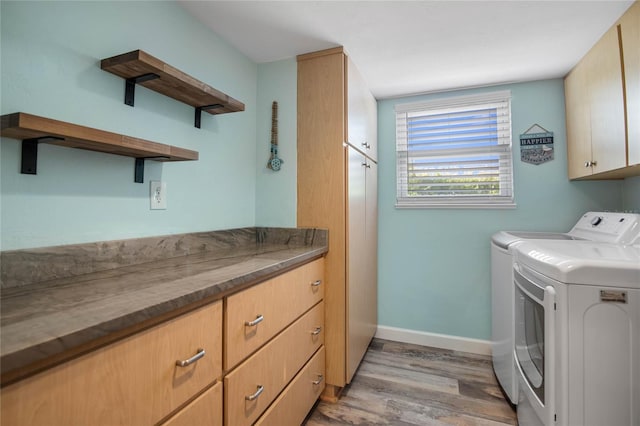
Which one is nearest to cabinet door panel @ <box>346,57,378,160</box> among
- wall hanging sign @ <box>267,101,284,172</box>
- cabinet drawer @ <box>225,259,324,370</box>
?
wall hanging sign @ <box>267,101,284,172</box>

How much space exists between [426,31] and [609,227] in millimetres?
1552

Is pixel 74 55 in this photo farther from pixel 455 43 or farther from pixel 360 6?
pixel 455 43

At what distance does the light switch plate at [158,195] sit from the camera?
51.9 inches

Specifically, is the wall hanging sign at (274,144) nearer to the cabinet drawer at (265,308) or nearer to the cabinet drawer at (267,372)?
the cabinet drawer at (265,308)

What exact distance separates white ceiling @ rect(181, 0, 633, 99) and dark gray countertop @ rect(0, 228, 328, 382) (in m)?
1.23

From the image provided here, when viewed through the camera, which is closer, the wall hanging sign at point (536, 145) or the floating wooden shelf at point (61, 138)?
the floating wooden shelf at point (61, 138)

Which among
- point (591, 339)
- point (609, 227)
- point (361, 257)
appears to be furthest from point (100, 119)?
point (609, 227)

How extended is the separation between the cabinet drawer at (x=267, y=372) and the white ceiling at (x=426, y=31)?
155cm

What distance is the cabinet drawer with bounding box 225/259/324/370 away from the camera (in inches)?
40.8

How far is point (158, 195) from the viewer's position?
4.41 ft

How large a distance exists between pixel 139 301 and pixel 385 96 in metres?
2.48

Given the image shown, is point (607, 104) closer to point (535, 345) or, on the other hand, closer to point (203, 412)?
point (535, 345)

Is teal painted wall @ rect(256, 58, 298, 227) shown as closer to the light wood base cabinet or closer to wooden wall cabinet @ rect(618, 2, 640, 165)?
the light wood base cabinet

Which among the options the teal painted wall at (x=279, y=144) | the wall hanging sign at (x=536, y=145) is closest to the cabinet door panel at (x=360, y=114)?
the teal painted wall at (x=279, y=144)
